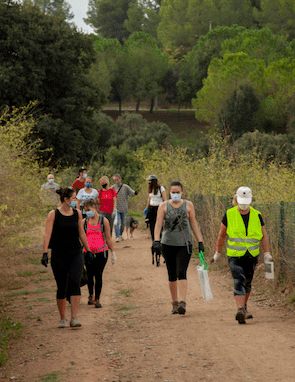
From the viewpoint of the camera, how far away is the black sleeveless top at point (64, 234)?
268 inches

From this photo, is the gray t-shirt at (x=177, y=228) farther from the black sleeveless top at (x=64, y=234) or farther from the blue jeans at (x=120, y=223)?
the blue jeans at (x=120, y=223)

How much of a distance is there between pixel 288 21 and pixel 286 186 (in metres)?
62.2

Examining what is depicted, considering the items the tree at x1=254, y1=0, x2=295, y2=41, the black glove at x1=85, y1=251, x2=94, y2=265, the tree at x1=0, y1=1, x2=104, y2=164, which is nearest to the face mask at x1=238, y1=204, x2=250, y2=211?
the black glove at x1=85, y1=251, x2=94, y2=265

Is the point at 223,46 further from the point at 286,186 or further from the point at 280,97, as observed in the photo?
the point at 286,186

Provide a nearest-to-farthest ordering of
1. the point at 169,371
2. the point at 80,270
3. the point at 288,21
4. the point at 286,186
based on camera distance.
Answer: the point at 169,371 → the point at 80,270 → the point at 286,186 → the point at 288,21

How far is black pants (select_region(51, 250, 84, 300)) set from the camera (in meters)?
6.86

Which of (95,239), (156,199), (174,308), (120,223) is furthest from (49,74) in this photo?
(174,308)

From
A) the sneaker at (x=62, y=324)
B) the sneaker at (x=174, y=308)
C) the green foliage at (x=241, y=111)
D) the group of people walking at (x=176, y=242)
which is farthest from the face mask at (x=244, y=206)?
the green foliage at (x=241, y=111)

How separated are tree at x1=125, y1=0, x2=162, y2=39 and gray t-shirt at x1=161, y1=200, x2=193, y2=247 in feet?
269

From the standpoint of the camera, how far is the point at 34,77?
87.1 feet

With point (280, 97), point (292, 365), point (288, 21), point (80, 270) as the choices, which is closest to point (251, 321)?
point (292, 365)

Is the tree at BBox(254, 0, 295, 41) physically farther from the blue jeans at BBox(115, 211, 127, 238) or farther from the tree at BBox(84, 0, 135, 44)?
the blue jeans at BBox(115, 211, 127, 238)

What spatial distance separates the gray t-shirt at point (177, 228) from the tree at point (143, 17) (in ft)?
269

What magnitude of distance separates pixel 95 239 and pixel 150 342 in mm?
2142
